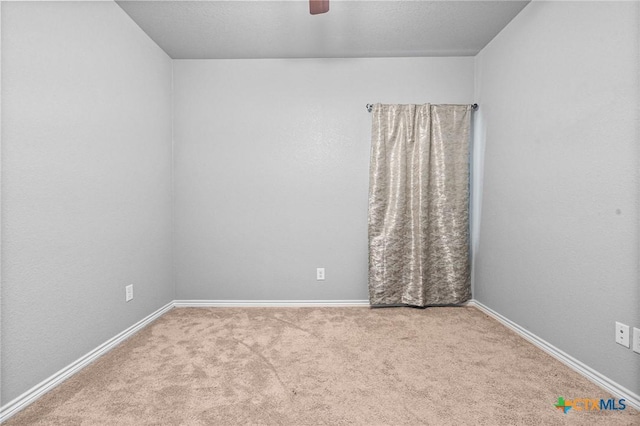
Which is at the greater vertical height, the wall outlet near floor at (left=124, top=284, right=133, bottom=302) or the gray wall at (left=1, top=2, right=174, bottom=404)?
the gray wall at (left=1, top=2, right=174, bottom=404)

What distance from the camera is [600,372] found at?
1.50 m

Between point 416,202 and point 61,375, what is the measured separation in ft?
9.04

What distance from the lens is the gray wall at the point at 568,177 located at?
1.38m

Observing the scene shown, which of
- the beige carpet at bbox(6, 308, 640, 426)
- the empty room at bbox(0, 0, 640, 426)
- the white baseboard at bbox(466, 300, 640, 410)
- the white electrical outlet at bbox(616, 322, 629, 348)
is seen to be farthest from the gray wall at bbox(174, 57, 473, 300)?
the white electrical outlet at bbox(616, 322, 629, 348)

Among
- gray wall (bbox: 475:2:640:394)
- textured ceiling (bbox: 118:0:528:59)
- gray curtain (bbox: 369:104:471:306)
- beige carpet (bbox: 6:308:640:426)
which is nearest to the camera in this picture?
beige carpet (bbox: 6:308:640:426)

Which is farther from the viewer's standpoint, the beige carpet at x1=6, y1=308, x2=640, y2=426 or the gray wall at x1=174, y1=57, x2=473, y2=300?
the gray wall at x1=174, y1=57, x2=473, y2=300

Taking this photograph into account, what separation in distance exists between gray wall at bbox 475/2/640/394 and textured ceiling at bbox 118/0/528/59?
345 mm

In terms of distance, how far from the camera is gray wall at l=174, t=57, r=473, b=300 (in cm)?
265

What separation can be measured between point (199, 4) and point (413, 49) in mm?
1808

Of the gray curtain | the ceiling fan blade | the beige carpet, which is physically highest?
the ceiling fan blade

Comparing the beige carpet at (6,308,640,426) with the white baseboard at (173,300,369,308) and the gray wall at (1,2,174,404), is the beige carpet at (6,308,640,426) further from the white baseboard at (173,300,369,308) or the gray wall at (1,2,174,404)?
the white baseboard at (173,300,369,308)

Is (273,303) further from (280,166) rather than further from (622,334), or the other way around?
(622,334)

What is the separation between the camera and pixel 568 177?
1.67m

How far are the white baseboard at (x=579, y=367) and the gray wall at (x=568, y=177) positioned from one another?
0.03 metres
